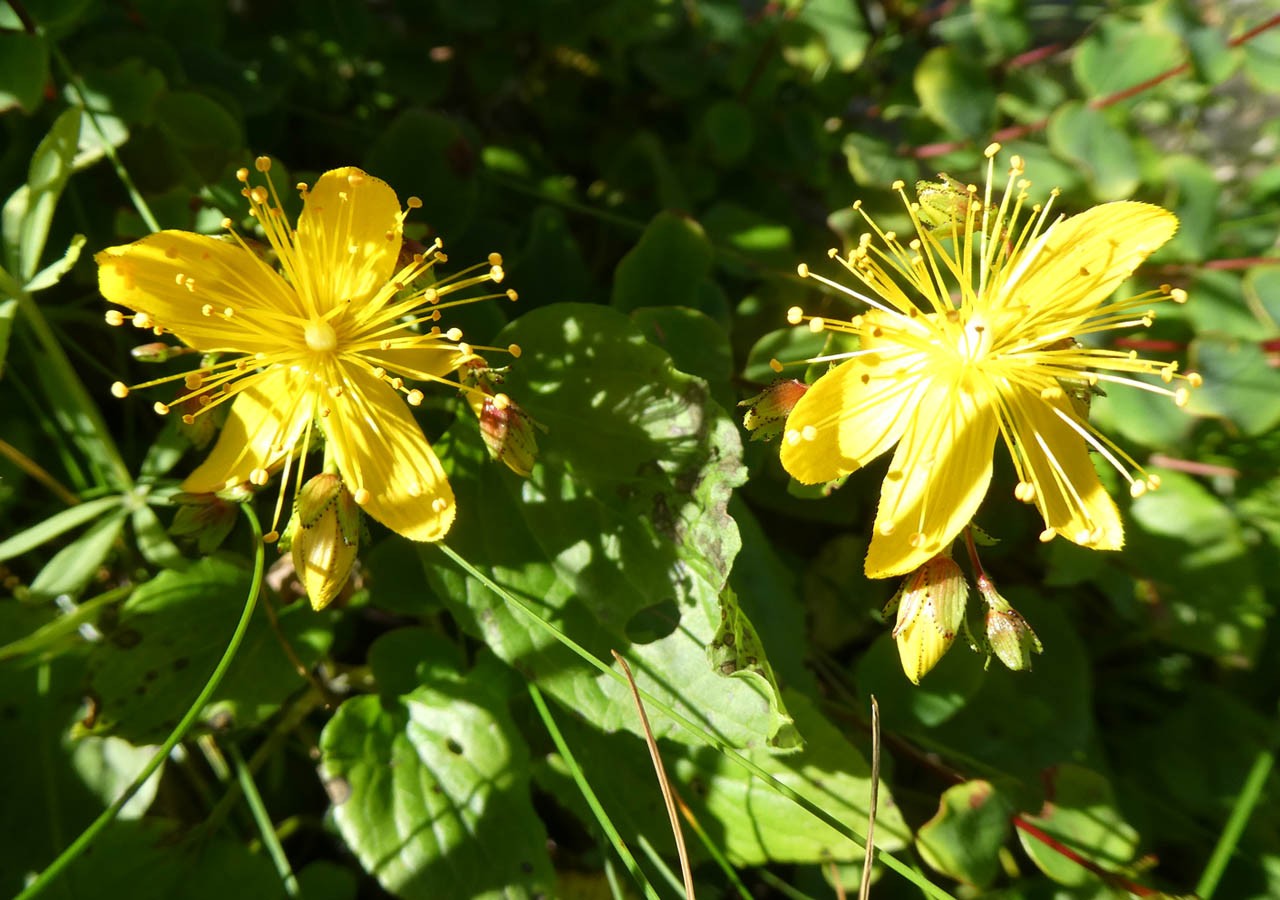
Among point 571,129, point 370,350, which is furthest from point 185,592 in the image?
point 571,129

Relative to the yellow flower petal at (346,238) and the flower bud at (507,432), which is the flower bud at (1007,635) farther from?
the yellow flower petal at (346,238)

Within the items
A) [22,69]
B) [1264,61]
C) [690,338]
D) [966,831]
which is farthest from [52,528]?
[1264,61]

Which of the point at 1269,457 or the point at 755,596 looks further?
the point at 1269,457

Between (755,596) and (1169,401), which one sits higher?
(1169,401)

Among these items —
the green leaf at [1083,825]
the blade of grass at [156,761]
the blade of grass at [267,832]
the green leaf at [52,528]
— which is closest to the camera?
the blade of grass at [156,761]

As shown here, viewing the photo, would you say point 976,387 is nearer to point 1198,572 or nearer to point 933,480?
point 933,480

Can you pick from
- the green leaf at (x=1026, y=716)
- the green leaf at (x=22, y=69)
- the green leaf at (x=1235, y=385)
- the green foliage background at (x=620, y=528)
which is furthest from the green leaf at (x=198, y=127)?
the green leaf at (x=1235, y=385)

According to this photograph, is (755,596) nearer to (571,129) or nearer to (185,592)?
(185,592)
